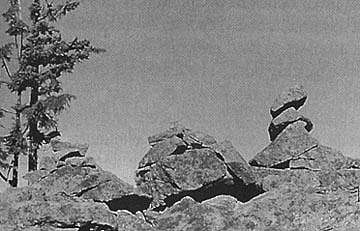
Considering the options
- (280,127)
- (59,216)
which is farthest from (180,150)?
(59,216)

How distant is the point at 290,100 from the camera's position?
46156mm

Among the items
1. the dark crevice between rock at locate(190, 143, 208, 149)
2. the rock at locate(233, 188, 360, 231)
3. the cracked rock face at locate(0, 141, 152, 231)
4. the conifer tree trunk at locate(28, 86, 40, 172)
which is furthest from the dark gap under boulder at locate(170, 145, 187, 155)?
the rock at locate(233, 188, 360, 231)

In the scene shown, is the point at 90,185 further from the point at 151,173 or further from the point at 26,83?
the point at 26,83

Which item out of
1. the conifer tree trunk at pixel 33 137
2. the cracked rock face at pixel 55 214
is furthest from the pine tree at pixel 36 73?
the cracked rock face at pixel 55 214

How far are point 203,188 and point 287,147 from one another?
32.9ft

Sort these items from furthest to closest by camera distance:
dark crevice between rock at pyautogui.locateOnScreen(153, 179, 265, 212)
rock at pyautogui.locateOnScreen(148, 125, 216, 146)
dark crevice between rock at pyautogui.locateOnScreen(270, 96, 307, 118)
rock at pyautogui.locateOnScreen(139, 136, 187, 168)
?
dark crevice between rock at pyautogui.locateOnScreen(270, 96, 307, 118) → rock at pyautogui.locateOnScreen(148, 125, 216, 146) → rock at pyautogui.locateOnScreen(139, 136, 187, 168) → dark crevice between rock at pyautogui.locateOnScreen(153, 179, 265, 212)

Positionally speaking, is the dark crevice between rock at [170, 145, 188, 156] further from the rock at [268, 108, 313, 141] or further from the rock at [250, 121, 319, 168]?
the rock at [268, 108, 313, 141]

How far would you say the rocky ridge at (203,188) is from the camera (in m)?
14.6

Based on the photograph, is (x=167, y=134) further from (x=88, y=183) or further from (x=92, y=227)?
(x=92, y=227)

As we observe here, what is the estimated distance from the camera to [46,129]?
169ft

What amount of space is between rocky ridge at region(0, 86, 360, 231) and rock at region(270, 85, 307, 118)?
67 millimetres

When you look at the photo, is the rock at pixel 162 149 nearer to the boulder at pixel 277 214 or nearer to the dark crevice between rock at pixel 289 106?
the dark crevice between rock at pixel 289 106

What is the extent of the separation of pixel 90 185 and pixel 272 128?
1720 centimetres

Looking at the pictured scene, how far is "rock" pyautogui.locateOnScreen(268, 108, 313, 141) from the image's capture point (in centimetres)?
4475
